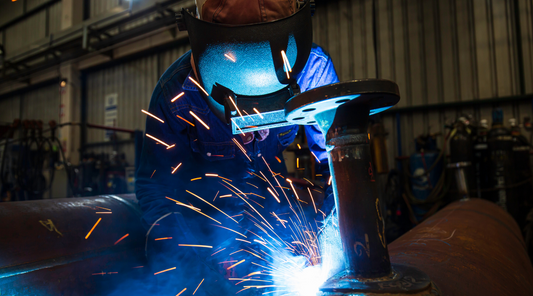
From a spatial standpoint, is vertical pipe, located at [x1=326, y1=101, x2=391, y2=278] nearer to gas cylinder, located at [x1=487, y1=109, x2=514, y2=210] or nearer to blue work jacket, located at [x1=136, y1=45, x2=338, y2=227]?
blue work jacket, located at [x1=136, y1=45, x2=338, y2=227]

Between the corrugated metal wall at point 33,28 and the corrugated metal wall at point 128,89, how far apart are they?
237 centimetres

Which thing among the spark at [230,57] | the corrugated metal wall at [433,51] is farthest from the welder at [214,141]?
the corrugated metal wall at [433,51]

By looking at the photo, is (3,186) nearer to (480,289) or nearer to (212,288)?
(212,288)

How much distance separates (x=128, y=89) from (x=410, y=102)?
22.8 ft

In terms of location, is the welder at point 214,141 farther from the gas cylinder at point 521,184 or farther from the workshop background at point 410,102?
the gas cylinder at point 521,184

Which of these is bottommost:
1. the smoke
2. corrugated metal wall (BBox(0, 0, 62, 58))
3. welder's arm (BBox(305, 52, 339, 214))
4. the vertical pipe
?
the smoke

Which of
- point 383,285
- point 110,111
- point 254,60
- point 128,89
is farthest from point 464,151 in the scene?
point 110,111

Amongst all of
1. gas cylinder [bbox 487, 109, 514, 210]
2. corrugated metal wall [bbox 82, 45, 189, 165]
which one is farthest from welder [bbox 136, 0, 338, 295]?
corrugated metal wall [bbox 82, 45, 189, 165]

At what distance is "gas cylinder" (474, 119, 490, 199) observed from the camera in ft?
12.3

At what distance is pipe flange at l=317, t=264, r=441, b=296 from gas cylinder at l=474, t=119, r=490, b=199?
3.88m

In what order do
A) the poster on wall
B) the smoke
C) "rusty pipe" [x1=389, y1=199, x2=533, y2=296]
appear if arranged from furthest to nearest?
the poster on wall → the smoke → "rusty pipe" [x1=389, y1=199, x2=533, y2=296]

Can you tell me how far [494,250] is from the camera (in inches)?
40.9

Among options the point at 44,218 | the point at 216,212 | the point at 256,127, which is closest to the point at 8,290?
the point at 44,218

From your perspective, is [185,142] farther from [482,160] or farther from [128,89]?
[128,89]
